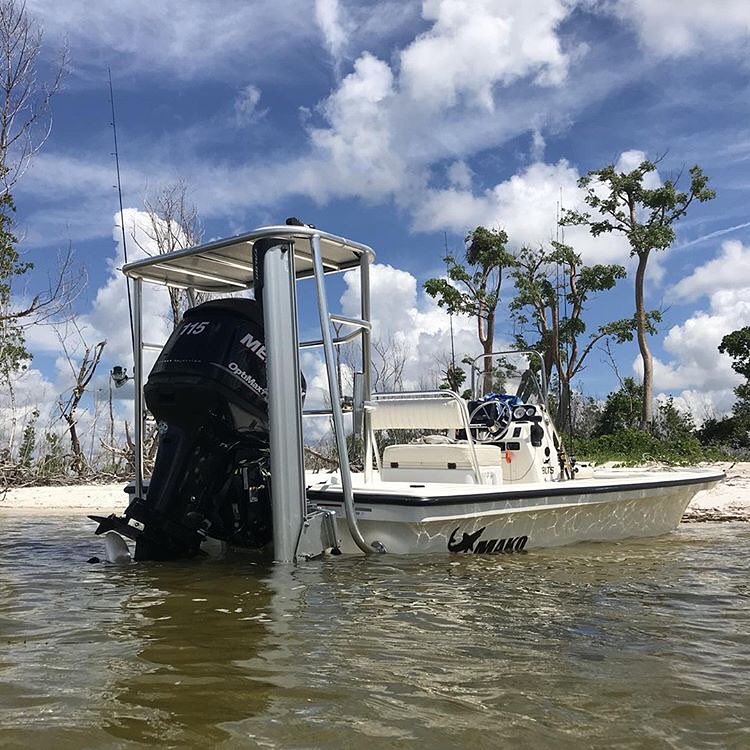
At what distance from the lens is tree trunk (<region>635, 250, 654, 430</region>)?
2105cm

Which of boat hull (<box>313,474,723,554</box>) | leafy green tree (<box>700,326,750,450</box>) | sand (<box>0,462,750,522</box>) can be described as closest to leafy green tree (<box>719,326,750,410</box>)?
leafy green tree (<box>700,326,750,450</box>)

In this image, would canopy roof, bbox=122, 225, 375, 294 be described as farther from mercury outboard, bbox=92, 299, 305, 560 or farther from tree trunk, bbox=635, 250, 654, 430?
tree trunk, bbox=635, 250, 654, 430

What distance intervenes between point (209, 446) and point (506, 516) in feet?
7.70

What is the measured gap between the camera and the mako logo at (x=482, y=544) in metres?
5.69

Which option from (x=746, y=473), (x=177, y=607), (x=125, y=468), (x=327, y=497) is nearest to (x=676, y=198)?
(x=746, y=473)

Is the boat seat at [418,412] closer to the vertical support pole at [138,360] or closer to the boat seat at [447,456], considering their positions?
the boat seat at [447,456]

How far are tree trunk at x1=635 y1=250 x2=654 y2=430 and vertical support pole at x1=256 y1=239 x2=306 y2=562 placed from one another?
17507 mm

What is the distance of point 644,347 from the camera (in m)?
22.3

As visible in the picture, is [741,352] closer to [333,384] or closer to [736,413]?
[736,413]

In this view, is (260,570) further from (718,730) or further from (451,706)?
(718,730)

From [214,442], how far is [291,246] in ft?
4.69

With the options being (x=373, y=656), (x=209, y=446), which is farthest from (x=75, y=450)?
(x=373, y=656)

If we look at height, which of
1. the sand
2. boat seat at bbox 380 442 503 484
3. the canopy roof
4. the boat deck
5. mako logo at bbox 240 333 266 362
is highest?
the canopy roof

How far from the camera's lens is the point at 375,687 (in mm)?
2650
